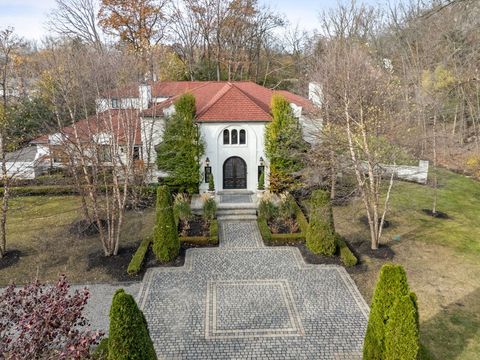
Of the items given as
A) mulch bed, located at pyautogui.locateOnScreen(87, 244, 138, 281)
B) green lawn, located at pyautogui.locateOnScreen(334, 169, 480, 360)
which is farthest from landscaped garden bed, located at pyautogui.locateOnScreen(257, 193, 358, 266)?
mulch bed, located at pyautogui.locateOnScreen(87, 244, 138, 281)

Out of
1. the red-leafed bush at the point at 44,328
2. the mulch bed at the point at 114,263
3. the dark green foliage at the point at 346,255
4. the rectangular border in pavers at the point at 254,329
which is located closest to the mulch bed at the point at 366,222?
the dark green foliage at the point at 346,255

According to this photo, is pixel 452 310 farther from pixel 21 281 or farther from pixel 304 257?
pixel 21 281

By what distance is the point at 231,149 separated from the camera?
2675cm

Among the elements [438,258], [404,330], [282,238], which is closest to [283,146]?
[282,238]

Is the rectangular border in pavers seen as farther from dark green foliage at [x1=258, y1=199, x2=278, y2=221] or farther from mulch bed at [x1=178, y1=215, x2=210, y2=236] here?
dark green foliage at [x1=258, y1=199, x2=278, y2=221]

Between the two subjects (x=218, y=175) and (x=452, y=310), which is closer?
(x=452, y=310)

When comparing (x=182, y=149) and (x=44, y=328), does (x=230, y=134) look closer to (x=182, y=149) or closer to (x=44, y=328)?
(x=182, y=149)

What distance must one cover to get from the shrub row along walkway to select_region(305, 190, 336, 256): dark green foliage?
3.71ft

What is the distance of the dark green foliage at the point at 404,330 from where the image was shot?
912 centimetres

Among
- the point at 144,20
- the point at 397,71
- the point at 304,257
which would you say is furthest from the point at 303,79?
the point at 304,257

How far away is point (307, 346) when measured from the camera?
38.8 ft

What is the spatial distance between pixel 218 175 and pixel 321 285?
43.2 ft

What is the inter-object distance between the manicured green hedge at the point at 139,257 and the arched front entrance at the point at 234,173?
9.12m

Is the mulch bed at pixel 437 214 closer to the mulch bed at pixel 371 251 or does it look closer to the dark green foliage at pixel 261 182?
the mulch bed at pixel 371 251
